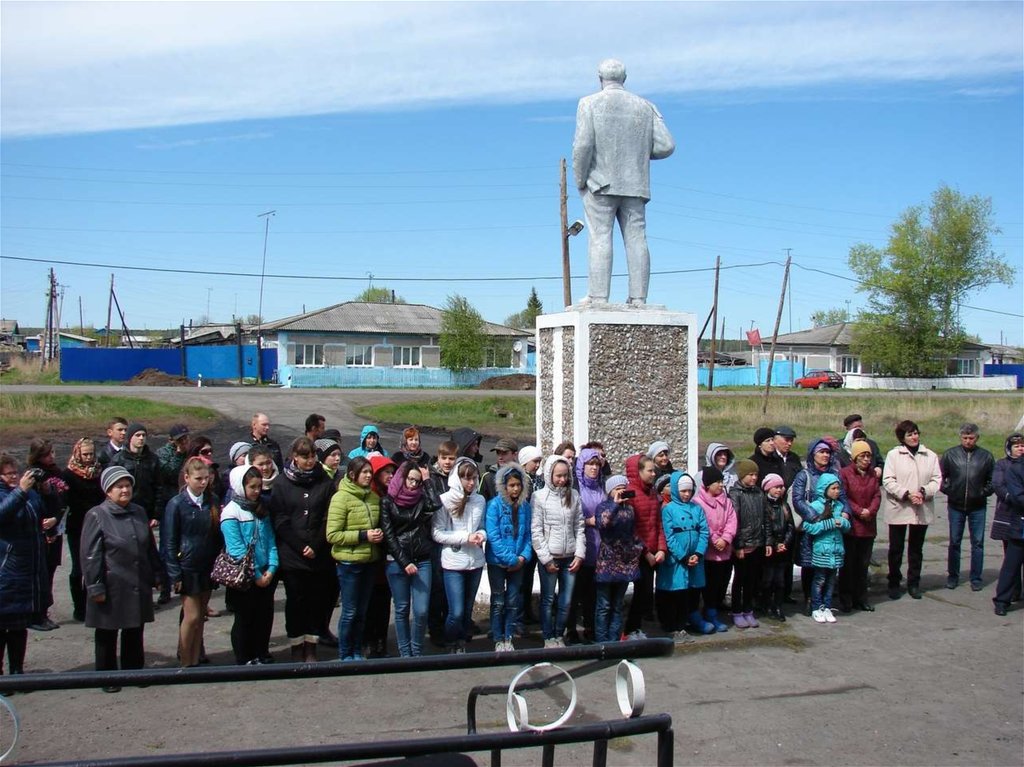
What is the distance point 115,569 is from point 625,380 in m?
4.90

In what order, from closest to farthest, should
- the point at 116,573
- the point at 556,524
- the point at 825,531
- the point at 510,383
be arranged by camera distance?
1. the point at 116,573
2. the point at 556,524
3. the point at 825,531
4. the point at 510,383

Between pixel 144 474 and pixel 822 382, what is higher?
pixel 822 382

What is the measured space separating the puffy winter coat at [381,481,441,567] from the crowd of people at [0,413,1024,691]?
0.01 m

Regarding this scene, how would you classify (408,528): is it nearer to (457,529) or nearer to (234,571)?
(457,529)

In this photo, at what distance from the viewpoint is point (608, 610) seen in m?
7.35

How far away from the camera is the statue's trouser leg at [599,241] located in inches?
365

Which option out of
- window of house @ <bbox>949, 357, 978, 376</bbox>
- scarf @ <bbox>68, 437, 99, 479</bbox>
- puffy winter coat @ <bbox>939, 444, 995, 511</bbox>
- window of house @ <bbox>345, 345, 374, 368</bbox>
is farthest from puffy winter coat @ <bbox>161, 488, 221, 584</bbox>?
window of house @ <bbox>949, 357, 978, 376</bbox>

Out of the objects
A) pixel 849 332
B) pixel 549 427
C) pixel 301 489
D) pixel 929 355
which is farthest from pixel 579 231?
pixel 849 332

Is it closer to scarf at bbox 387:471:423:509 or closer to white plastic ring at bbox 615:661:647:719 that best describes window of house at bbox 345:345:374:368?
scarf at bbox 387:471:423:509

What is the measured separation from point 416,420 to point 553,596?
22235mm

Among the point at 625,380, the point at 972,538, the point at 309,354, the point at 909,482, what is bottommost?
the point at 972,538

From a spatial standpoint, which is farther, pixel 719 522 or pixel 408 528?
pixel 719 522

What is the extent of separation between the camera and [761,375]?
63281 mm

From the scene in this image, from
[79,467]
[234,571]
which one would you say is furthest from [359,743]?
[79,467]
